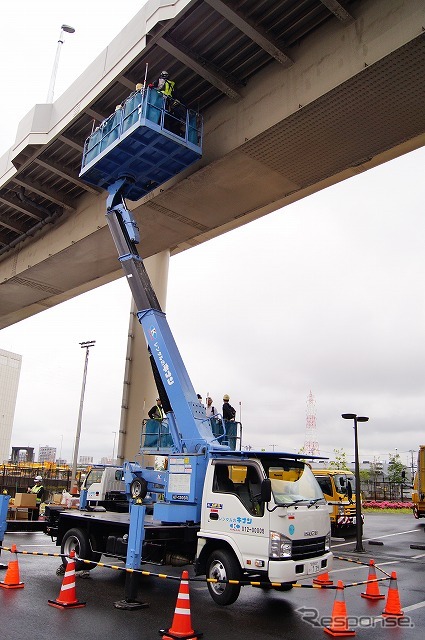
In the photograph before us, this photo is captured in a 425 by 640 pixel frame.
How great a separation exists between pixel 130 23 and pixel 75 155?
16.0ft

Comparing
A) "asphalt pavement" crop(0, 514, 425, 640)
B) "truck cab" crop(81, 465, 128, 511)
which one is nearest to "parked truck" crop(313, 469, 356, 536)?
"asphalt pavement" crop(0, 514, 425, 640)

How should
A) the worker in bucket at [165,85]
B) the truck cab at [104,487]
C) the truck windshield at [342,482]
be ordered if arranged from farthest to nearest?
the truck windshield at [342,482] → the truck cab at [104,487] → the worker in bucket at [165,85]

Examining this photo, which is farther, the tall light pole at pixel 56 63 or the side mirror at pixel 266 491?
the tall light pole at pixel 56 63

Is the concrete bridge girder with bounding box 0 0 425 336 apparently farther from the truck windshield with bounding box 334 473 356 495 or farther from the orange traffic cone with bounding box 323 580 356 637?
the truck windshield with bounding box 334 473 356 495

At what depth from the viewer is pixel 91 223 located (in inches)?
642

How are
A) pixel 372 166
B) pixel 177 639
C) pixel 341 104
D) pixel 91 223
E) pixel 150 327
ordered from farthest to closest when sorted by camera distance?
pixel 91 223 < pixel 372 166 < pixel 150 327 < pixel 341 104 < pixel 177 639

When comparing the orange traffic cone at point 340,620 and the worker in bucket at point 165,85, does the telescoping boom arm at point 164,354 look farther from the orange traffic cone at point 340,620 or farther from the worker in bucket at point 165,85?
the orange traffic cone at point 340,620

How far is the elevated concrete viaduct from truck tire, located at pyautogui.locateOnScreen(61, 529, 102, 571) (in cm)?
808

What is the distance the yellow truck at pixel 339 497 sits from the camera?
60.5ft

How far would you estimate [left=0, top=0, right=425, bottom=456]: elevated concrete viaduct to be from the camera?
31.6 ft

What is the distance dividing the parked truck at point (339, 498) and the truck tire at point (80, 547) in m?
10.2

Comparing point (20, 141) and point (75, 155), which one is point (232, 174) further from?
point (20, 141)

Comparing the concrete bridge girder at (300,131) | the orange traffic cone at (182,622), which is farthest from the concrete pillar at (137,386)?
the orange traffic cone at (182,622)

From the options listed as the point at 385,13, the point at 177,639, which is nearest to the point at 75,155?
the point at 385,13
